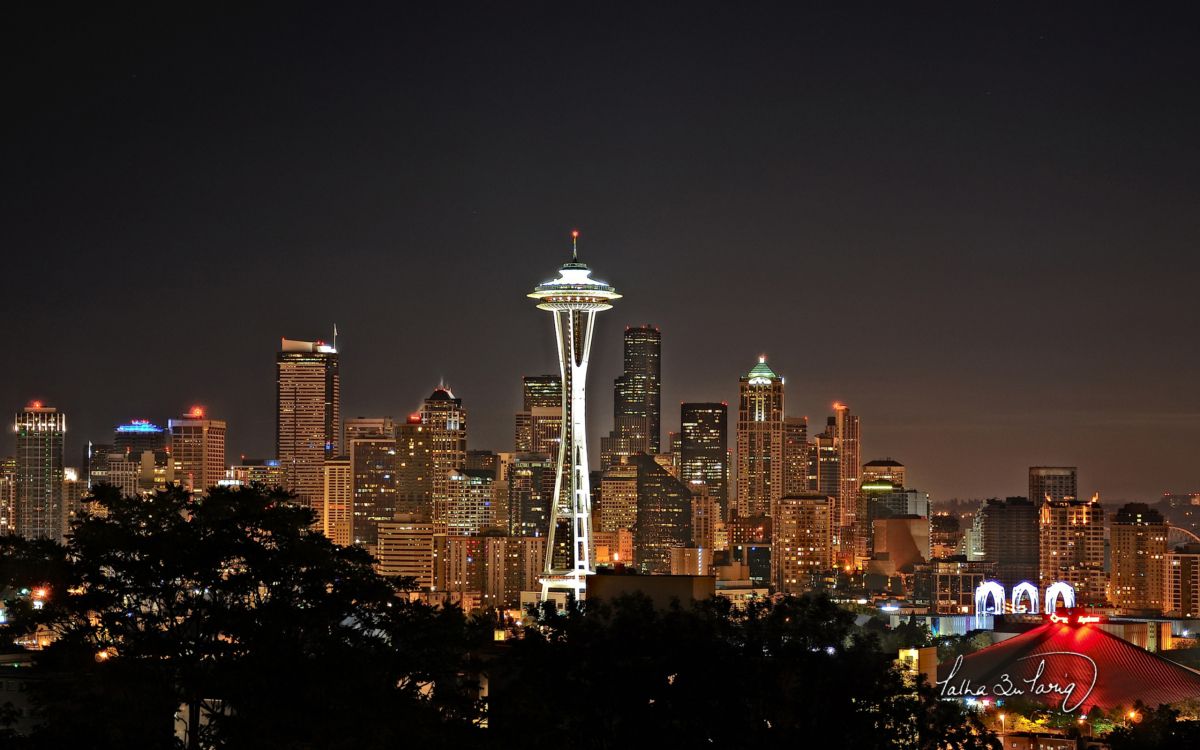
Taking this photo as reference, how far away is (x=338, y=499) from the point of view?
7392 inches

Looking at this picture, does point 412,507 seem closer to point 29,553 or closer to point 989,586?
point 989,586

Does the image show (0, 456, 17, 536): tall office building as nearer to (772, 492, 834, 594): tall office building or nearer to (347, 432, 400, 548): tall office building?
(347, 432, 400, 548): tall office building

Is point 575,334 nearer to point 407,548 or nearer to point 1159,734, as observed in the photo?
point 1159,734

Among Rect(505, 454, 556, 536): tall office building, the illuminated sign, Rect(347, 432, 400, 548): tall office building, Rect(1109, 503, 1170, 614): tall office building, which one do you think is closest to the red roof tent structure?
the illuminated sign

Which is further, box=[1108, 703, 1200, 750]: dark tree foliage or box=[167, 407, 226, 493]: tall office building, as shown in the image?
box=[167, 407, 226, 493]: tall office building

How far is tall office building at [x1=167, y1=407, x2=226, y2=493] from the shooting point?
7603 inches

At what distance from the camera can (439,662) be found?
33031mm

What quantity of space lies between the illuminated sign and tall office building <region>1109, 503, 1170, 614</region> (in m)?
91.3

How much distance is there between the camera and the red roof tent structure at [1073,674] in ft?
269

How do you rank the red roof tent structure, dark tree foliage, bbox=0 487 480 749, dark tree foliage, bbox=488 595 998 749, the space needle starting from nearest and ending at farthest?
dark tree foliage, bbox=0 487 480 749 < dark tree foliage, bbox=488 595 998 749 < the red roof tent structure < the space needle

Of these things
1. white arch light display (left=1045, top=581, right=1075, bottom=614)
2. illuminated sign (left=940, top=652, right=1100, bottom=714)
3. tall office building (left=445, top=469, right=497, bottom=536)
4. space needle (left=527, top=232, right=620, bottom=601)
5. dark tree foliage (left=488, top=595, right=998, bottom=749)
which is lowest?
illuminated sign (left=940, top=652, right=1100, bottom=714)

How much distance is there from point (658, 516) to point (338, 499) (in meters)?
31.4

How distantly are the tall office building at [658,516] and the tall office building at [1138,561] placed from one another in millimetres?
40854

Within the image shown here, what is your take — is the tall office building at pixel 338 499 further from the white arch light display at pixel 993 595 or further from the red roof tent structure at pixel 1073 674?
the red roof tent structure at pixel 1073 674
